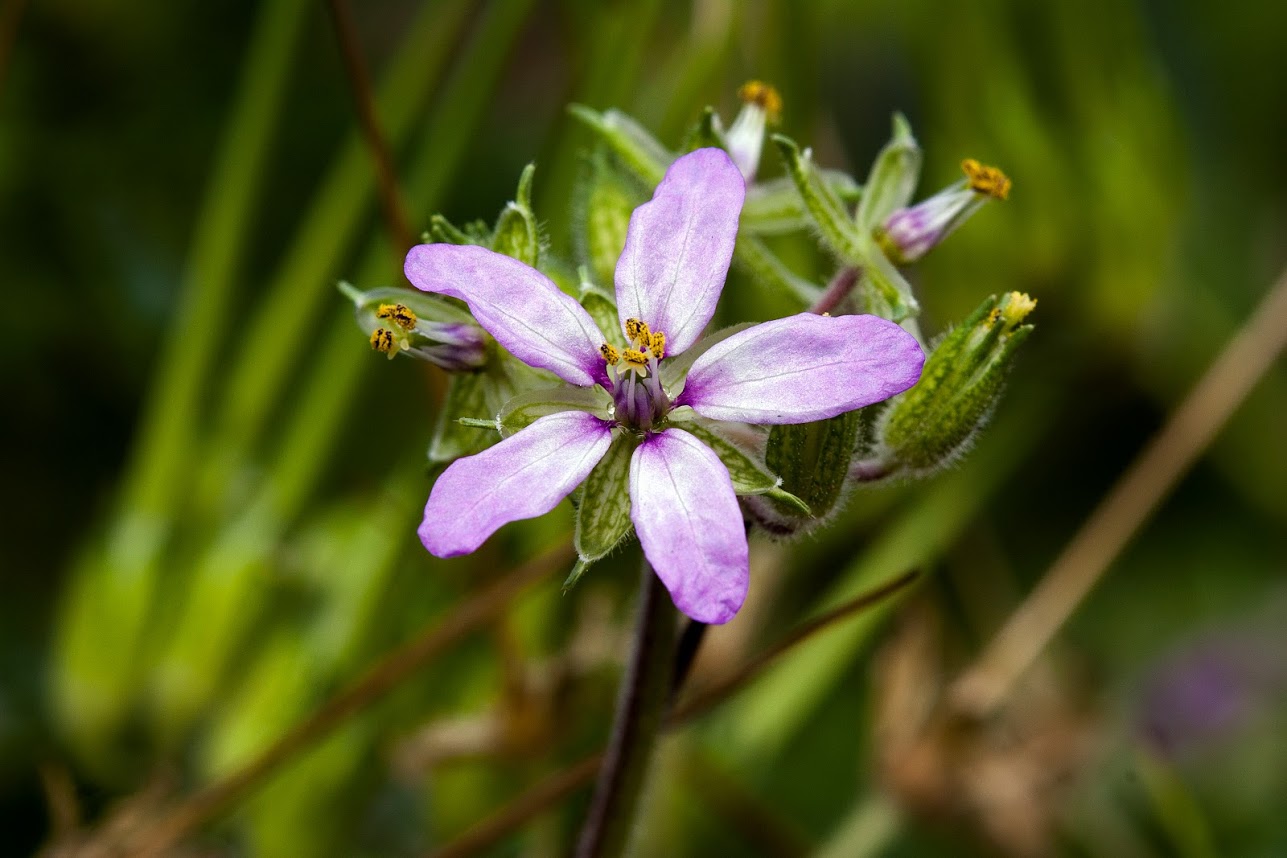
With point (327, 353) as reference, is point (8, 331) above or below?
below

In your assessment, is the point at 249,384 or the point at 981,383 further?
the point at 249,384

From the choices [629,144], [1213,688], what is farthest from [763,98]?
[1213,688]

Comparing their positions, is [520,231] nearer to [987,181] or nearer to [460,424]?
[460,424]

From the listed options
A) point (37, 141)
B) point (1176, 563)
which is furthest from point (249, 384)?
point (1176, 563)

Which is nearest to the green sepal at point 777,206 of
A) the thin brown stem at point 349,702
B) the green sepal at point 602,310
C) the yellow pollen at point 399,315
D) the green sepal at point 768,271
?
the green sepal at point 768,271

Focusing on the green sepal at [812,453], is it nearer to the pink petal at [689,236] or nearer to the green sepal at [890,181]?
the pink petal at [689,236]

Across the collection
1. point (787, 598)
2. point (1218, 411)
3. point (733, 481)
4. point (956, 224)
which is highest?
point (956, 224)

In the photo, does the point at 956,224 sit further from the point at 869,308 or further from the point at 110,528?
the point at 110,528
